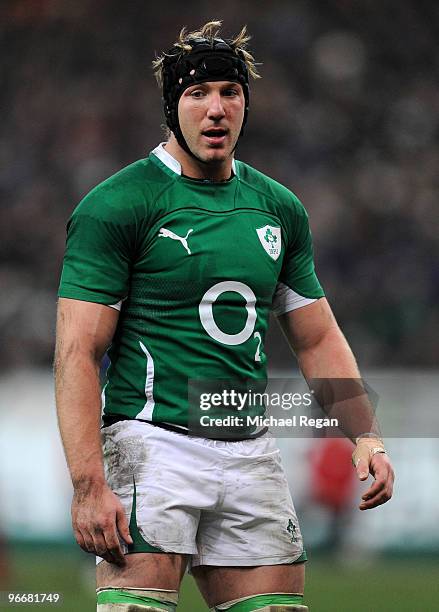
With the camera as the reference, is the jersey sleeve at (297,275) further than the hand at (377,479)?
Yes

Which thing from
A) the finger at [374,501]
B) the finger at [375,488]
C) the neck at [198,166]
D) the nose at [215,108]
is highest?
the nose at [215,108]

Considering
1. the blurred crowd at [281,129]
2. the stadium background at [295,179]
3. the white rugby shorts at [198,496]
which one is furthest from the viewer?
the blurred crowd at [281,129]

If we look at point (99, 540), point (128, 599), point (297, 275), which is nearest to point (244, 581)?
point (128, 599)

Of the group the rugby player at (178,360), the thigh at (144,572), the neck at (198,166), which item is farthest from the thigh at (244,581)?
the neck at (198,166)

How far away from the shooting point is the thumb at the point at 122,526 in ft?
11.7

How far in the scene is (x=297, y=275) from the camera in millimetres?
4191

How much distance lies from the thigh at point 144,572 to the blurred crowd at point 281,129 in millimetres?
9505

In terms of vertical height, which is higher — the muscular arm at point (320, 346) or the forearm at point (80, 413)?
the muscular arm at point (320, 346)

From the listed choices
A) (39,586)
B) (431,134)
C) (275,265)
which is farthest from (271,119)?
(275,265)

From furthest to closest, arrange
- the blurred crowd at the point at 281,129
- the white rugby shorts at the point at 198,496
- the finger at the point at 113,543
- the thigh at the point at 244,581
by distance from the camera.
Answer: the blurred crowd at the point at 281,129 < the thigh at the point at 244,581 < the white rugby shorts at the point at 198,496 < the finger at the point at 113,543

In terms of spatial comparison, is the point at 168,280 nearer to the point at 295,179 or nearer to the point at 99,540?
the point at 99,540

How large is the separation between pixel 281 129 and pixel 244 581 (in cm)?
1203

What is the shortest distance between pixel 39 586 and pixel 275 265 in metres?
5.73

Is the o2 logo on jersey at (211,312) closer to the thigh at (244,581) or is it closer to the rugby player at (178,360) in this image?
the rugby player at (178,360)
